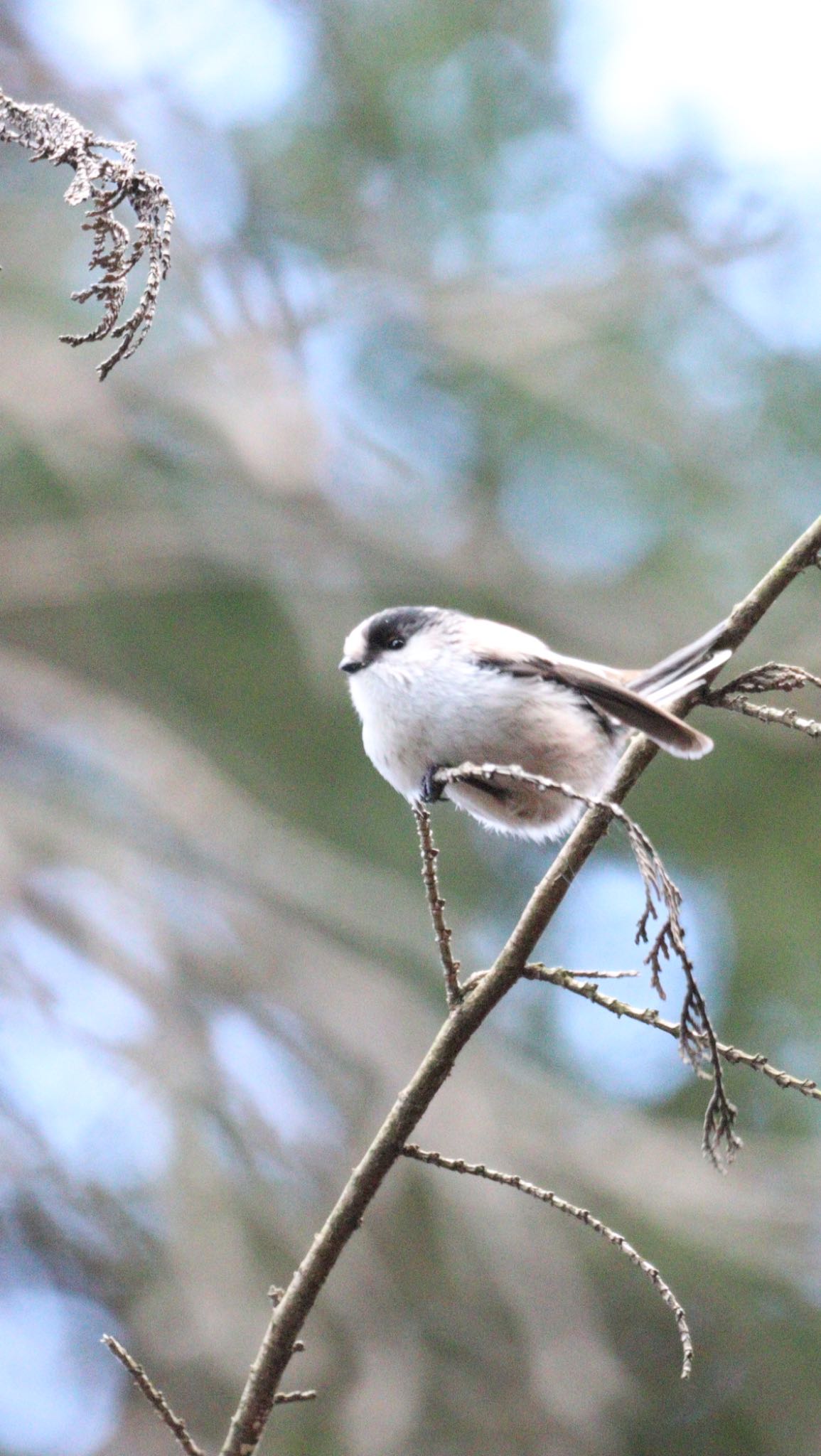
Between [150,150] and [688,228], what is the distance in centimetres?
248

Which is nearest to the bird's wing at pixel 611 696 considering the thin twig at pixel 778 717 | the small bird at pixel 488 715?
the small bird at pixel 488 715

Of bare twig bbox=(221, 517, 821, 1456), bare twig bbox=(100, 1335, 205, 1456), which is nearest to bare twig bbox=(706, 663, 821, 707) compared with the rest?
bare twig bbox=(221, 517, 821, 1456)

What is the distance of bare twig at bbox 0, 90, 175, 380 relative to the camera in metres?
A: 1.32

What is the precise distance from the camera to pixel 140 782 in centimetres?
606

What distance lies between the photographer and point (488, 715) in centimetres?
229

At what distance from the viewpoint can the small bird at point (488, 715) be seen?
2.25m

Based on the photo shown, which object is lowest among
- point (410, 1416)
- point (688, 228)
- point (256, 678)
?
point (410, 1416)

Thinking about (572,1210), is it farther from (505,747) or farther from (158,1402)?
(505,747)

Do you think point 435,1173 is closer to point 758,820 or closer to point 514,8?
point 758,820

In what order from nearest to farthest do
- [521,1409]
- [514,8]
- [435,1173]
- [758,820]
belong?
[521,1409]
[435,1173]
[758,820]
[514,8]

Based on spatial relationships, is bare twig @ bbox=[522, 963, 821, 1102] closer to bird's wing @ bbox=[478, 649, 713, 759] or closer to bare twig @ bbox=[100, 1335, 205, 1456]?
bird's wing @ bbox=[478, 649, 713, 759]

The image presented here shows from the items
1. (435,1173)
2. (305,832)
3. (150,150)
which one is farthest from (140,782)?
(150,150)

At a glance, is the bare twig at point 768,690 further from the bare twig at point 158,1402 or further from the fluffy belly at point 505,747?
the bare twig at point 158,1402

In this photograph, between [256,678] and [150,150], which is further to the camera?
[256,678]
